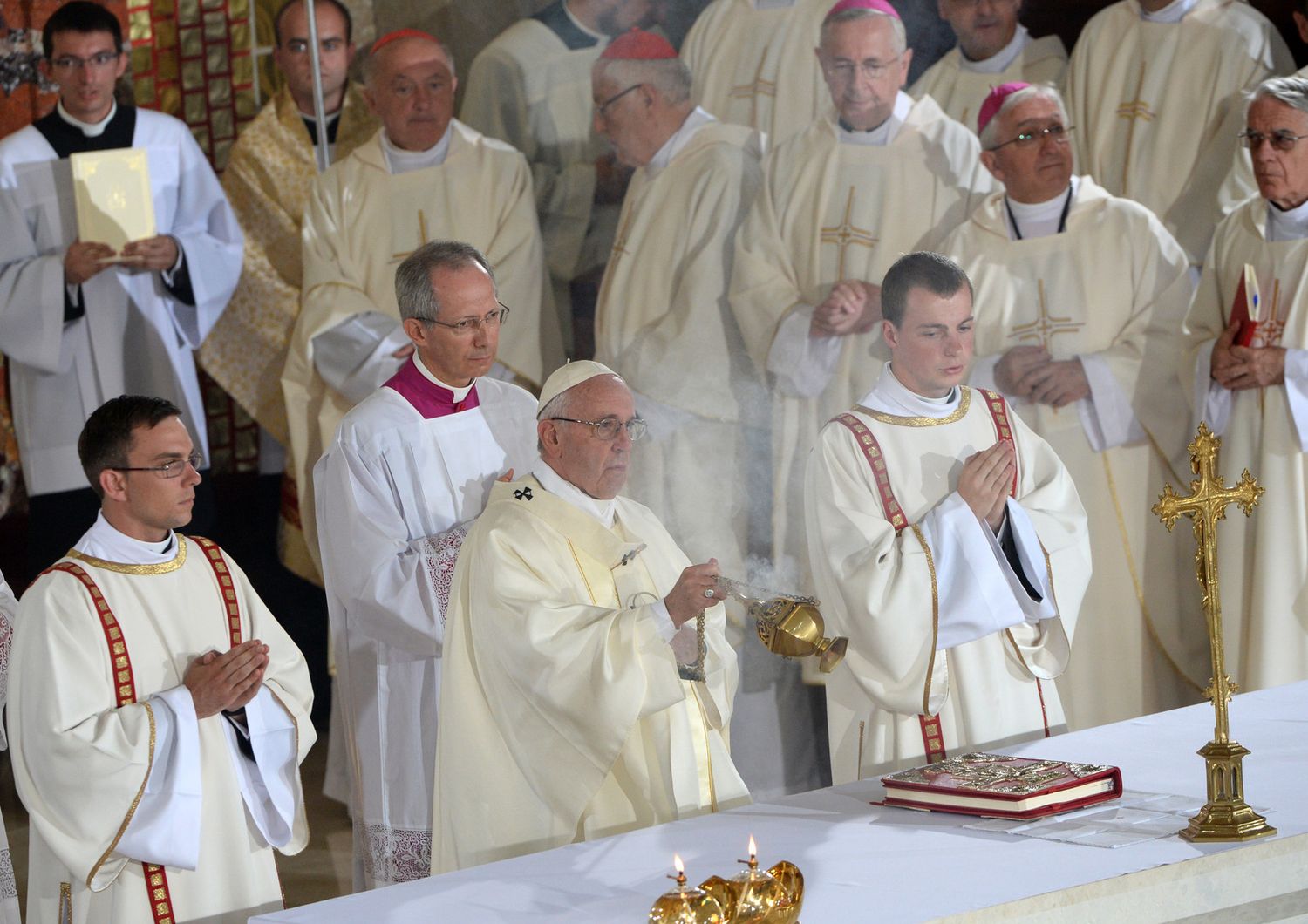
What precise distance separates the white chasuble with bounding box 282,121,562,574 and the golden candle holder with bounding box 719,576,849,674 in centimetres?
241

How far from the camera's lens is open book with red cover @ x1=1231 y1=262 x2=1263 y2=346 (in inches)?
254

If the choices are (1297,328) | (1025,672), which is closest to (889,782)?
(1025,672)

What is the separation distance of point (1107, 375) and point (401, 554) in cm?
285

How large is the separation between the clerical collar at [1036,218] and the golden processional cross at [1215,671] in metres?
3.12

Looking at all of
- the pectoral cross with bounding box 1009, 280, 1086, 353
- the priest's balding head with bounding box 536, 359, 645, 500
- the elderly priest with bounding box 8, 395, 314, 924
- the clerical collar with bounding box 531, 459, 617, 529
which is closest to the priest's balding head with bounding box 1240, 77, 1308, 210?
the pectoral cross with bounding box 1009, 280, 1086, 353

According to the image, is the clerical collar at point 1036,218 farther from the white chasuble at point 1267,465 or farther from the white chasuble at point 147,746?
the white chasuble at point 147,746

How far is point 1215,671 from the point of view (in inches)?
142

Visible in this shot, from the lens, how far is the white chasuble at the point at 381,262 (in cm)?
625

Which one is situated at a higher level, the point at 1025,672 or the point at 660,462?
the point at 660,462

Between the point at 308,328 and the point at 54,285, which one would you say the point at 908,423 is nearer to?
the point at 308,328

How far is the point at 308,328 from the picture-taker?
6.28 m

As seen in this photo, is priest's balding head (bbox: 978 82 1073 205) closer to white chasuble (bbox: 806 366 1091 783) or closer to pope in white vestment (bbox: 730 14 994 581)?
pope in white vestment (bbox: 730 14 994 581)

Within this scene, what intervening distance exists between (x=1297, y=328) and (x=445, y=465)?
3.05m

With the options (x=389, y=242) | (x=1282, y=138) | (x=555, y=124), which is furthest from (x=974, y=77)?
(x=389, y=242)
